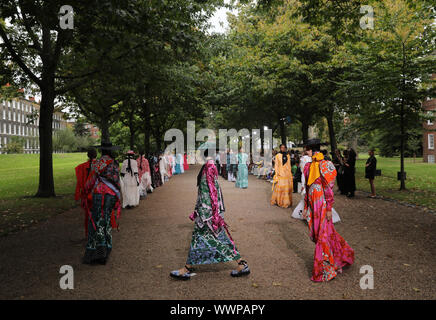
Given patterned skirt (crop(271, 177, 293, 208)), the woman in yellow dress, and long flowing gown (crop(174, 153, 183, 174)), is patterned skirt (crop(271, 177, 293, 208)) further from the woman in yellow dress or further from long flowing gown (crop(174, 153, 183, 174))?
long flowing gown (crop(174, 153, 183, 174))

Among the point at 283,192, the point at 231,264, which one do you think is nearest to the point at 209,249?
the point at 231,264

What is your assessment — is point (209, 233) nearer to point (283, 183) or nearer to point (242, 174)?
point (283, 183)

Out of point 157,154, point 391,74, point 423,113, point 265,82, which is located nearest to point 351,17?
point 391,74

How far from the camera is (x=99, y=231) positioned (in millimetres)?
5449

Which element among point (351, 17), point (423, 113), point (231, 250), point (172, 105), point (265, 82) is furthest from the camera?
point (172, 105)

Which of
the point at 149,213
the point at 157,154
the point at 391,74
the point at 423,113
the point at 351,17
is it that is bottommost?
the point at 149,213

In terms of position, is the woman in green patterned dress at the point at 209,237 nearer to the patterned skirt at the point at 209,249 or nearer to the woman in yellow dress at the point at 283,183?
the patterned skirt at the point at 209,249

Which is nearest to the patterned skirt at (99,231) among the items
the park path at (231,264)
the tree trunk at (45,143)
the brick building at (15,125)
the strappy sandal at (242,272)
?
the park path at (231,264)

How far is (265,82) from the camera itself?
804 inches

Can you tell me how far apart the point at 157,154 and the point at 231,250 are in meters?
16.5

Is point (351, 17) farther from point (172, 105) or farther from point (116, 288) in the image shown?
point (172, 105)

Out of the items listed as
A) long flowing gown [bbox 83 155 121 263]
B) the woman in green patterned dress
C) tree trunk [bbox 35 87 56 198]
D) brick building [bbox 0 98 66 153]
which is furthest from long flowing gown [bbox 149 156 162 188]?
brick building [bbox 0 98 66 153]

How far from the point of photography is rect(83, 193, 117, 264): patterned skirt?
5332 mm

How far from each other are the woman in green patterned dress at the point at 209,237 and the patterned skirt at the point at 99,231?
147cm
